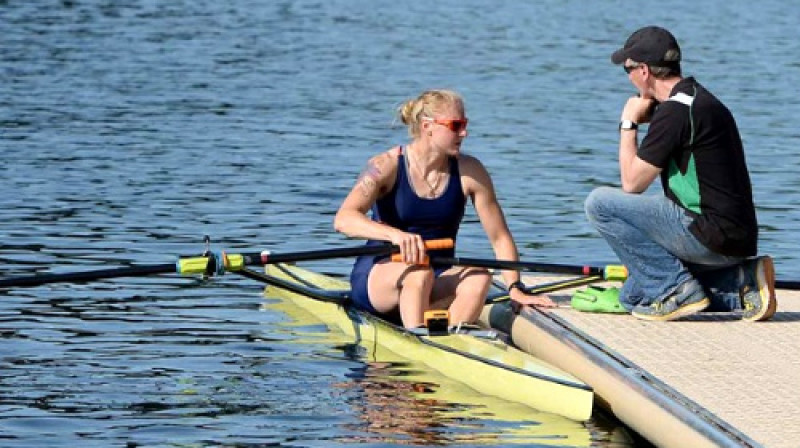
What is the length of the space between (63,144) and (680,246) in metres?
13.1

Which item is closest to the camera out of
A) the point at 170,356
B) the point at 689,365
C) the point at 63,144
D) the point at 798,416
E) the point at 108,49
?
the point at 798,416

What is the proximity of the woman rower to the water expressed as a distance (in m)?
0.58

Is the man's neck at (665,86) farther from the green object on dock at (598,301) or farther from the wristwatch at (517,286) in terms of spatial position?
the wristwatch at (517,286)

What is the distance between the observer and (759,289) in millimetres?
11477

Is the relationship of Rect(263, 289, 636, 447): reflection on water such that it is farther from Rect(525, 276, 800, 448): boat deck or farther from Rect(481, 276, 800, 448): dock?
Rect(525, 276, 800, 448): boat deck

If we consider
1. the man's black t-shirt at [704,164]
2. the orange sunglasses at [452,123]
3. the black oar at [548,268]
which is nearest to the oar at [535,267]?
the black oar at [548,268]

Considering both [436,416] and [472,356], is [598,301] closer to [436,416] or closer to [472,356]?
[472,356]

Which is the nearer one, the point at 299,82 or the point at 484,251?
the point at 484,251

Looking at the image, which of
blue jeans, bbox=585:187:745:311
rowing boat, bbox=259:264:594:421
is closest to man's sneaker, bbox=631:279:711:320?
blue jeans, bbox=585:187:745:311

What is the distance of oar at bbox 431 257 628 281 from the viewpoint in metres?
11.9

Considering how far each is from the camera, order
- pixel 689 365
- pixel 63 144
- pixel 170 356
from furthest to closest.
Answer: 1. pixel 63 144
2. pixel 170 356
3. pixel 689 365

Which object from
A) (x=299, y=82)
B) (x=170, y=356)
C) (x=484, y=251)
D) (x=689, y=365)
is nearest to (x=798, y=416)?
(x=689, y=365)

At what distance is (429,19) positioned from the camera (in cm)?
4641

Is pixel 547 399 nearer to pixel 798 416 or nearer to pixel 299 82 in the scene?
pixel 798 416
